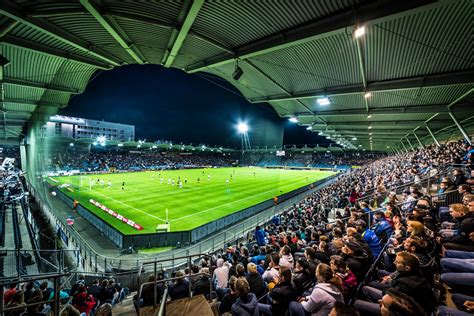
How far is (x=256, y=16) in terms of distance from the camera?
252 inches

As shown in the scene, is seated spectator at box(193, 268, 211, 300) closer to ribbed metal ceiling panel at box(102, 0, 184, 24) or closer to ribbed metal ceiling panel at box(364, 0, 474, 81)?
ribbed metal ceiling panel at box(102, 0, 184, 24)

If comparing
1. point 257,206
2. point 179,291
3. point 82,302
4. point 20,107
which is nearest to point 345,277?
point 179,291

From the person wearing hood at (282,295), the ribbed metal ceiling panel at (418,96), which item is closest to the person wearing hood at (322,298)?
the person wearing hood at (282,295)

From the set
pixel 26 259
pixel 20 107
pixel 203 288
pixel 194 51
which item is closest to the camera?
pixel 203 288

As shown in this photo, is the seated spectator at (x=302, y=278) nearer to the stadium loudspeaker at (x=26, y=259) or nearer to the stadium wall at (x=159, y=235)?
the stadium wall at (x=159, y=235)

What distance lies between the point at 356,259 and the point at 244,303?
2512 millimetres

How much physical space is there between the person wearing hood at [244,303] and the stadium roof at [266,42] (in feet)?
20.9

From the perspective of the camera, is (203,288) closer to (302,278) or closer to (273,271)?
(273,271)

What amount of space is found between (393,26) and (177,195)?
25.8 m

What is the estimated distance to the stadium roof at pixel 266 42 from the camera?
19.0ft

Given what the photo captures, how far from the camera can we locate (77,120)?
70625 millimetres

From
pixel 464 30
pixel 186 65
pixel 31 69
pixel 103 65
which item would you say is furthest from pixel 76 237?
pixel 464 30

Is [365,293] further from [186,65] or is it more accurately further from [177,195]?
[177,195]

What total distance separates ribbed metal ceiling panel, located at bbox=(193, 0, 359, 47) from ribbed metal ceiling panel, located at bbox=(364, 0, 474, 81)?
7.99 feet
